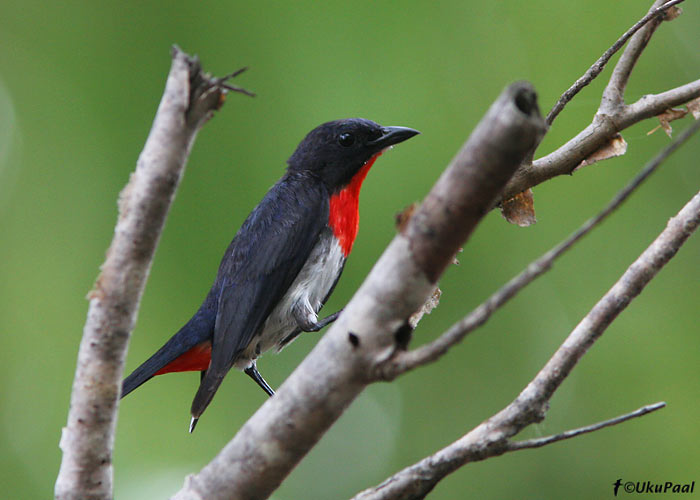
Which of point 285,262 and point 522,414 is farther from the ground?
point 285,262

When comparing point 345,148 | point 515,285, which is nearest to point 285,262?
point 345,148

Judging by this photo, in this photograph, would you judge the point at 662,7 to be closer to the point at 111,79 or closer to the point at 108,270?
the point at 108,270

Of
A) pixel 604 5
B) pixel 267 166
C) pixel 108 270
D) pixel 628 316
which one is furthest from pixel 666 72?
pixel 108 270

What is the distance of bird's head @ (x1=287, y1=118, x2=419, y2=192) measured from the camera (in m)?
3.88

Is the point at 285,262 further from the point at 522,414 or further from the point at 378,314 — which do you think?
the point at 378,314

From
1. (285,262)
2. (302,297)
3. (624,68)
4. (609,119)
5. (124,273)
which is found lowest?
(124,273)

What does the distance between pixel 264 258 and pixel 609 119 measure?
5.54 ft

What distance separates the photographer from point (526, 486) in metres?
4.63

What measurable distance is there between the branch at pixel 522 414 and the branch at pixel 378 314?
31cm

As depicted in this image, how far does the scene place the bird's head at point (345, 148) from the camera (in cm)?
388

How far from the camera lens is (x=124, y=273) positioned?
152 centimetres

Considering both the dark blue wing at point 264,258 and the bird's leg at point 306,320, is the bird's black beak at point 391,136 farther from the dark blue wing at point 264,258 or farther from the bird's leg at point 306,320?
the bird's leg at point 306,320

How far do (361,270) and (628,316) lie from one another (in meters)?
1.59

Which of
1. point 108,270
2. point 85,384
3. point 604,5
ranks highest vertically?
point 604,5
